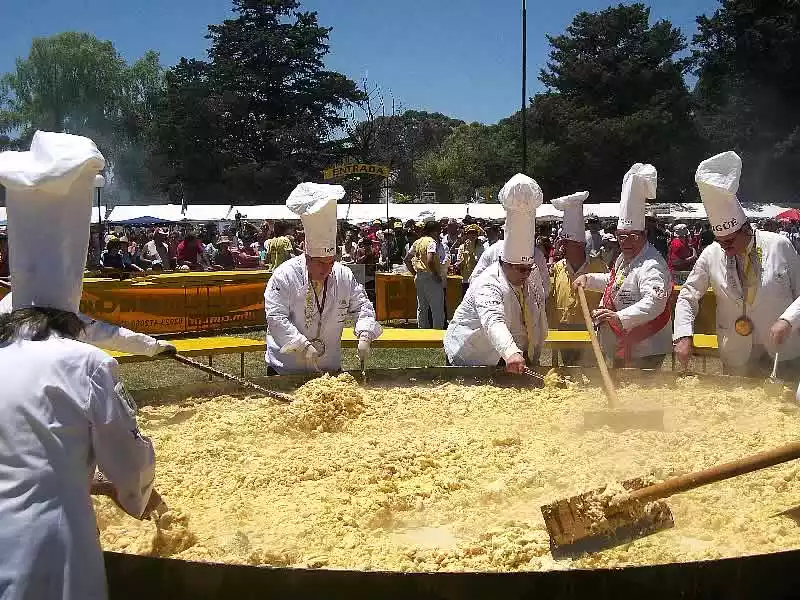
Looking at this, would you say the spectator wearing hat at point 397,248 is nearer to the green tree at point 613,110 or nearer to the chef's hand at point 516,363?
the chef's hand at point 516,363

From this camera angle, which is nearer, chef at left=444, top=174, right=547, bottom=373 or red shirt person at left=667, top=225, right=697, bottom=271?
chef at left=444, top=174, right=547, bottom=373

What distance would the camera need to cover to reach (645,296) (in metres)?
4.48

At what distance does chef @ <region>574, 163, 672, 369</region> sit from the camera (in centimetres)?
445

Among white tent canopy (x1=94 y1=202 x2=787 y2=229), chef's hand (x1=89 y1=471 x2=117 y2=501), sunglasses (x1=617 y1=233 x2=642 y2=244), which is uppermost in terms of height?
white tent canopy (x1=94 y1=202 x2=787 y2=229)

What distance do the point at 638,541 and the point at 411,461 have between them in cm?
108

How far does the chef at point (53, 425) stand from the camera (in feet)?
5.51

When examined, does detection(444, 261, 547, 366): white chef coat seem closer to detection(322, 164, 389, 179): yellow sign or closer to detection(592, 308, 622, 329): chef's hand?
detection(592, 308, 622, 329): chef's hand

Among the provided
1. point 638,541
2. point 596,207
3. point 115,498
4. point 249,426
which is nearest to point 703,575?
point 638,541

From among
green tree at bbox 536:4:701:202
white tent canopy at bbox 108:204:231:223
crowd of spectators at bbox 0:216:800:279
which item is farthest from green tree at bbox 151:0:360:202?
crowd of spectators at bbox 0:216:800:279

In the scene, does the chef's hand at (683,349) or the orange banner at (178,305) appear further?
the orange banner at (178,305)

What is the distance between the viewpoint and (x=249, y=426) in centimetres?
371

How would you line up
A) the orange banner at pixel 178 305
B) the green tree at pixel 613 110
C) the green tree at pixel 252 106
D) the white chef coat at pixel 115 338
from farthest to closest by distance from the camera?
the green tree at pixel 252 106 → the green tree at pixel 613 110 → the orange banner at pixel 178 305 → the white chef coat at pixel 115 338

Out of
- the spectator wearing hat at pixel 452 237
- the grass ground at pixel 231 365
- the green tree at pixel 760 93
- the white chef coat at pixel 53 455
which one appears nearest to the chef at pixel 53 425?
the white chef coat at pixel 53 455

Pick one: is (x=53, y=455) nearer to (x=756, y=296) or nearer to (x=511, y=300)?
(x=511, y=300)
